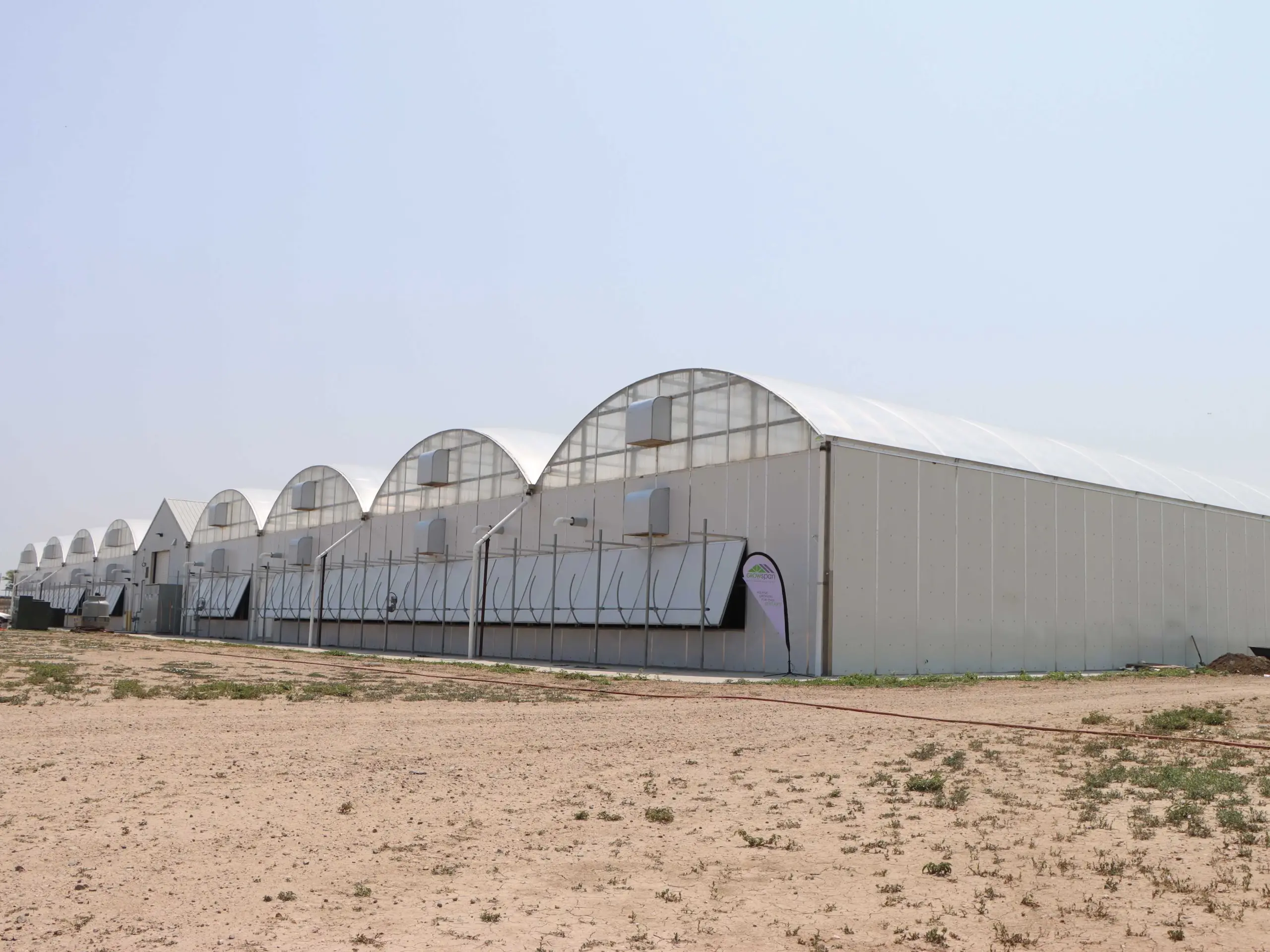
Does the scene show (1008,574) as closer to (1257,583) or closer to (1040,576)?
(1040,576)

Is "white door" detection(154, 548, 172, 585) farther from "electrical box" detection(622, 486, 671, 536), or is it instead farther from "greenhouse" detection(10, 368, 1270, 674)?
"electrical box" detection(622, 486, 671, 536)

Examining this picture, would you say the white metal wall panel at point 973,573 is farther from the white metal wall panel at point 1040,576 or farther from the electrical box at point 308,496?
the electrical box at point 308,496

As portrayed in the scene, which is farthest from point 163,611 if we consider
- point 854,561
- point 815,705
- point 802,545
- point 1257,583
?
point 815,705

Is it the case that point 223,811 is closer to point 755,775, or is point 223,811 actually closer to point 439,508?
point 755,775

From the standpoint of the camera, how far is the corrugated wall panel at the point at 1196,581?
A: 38.8m

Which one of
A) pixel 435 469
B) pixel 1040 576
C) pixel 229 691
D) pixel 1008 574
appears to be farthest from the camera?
pixel 435 469

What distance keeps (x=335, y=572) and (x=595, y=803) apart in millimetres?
42311

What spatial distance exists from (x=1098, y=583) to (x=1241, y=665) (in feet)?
14.9

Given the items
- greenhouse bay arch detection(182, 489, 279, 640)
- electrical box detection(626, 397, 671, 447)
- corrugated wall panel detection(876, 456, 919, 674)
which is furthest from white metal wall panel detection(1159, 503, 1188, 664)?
greenhouse bay arch detection(182, 489, 279, 640)

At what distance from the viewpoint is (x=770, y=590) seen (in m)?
29.2

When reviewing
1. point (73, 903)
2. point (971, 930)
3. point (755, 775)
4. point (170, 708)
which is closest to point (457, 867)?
point (73, 903)

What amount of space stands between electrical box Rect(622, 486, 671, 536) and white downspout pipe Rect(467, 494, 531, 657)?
6.66m

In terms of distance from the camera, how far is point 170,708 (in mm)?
16703

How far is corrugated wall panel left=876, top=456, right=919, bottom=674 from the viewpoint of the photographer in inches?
1153
